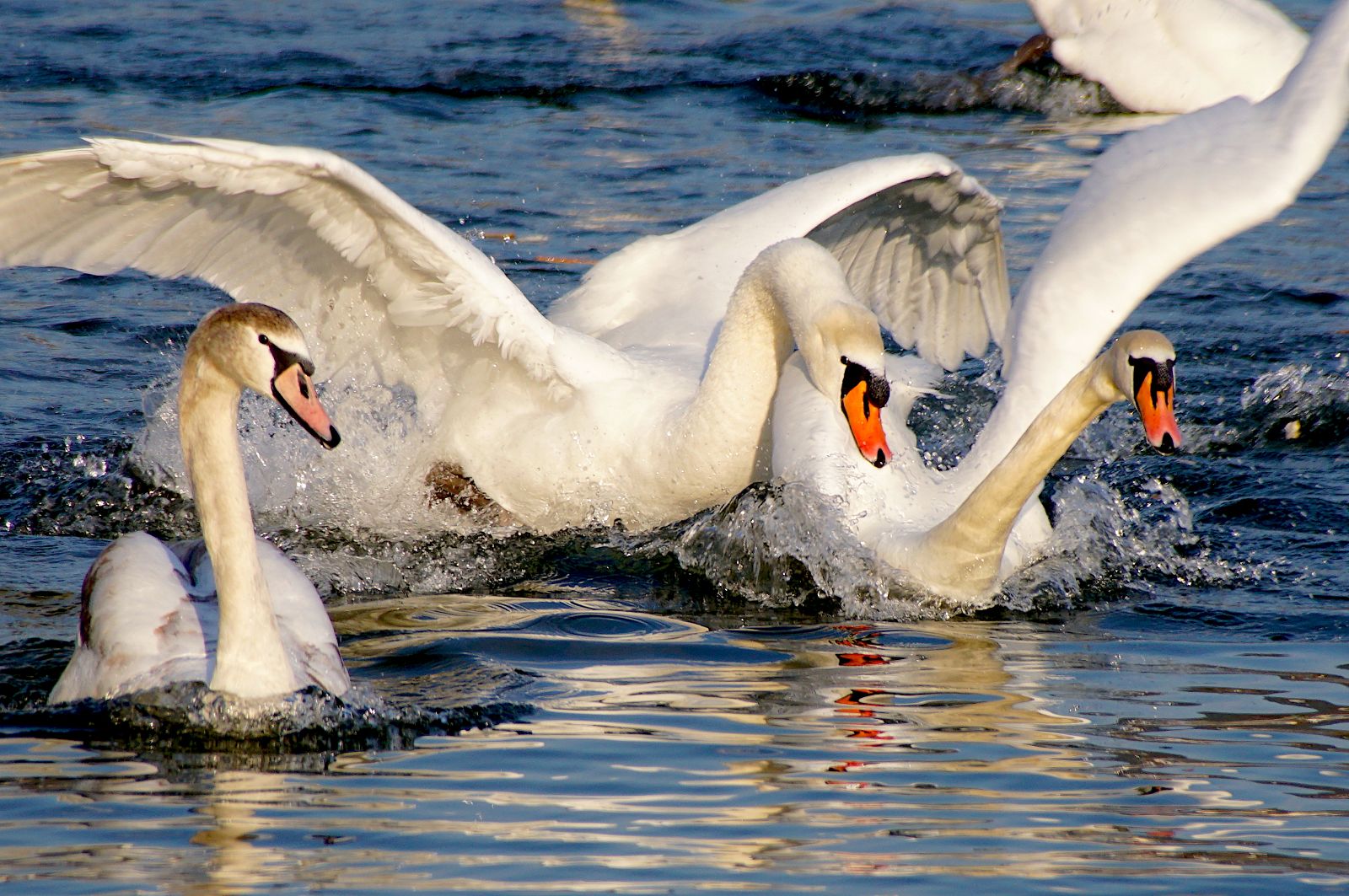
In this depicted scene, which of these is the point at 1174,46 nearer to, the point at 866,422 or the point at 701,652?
the point at 866,422

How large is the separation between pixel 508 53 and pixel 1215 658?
10979mm

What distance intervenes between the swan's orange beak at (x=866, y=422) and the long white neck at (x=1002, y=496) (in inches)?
12.7

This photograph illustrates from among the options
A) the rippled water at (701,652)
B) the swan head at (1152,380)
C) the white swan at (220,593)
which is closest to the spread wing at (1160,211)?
the rippled water at (701,652)

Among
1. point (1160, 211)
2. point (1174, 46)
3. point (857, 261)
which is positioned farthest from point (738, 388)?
point (1174, 46)

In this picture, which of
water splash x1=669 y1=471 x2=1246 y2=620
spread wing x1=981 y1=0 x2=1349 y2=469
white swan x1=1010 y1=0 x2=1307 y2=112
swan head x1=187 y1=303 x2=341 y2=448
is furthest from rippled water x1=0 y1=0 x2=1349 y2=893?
white swan x1=1010 y1=0 x2=1307 y2=112

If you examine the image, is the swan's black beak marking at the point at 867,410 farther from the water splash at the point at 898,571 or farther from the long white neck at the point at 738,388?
the long white neck at the point at 738,388

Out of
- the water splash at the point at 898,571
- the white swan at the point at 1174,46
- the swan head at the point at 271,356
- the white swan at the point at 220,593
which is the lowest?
the water splash at the point at 898,571

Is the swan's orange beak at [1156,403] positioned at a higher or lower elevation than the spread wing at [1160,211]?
lower

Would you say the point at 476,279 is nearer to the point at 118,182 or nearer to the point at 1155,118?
the point at 118,182

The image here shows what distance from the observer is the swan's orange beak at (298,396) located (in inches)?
179

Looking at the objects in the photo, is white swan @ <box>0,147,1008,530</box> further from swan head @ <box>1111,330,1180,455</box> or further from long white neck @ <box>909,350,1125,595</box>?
swan head @ <box>1111,330,1180,455</box>

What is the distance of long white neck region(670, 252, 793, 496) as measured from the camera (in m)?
6.75

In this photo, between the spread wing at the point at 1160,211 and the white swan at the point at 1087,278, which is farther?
the spread wing at the point at 1160,211

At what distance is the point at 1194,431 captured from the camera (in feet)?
27.6
